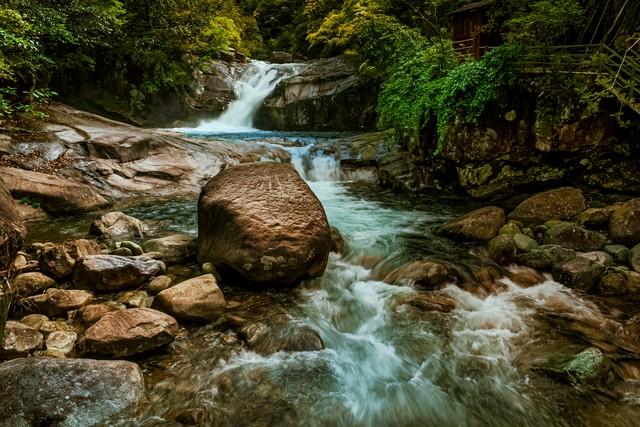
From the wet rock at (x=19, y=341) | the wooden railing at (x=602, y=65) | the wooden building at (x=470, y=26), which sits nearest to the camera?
the wet rock at (x=19, y=341)

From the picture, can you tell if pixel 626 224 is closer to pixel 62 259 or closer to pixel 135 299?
pixel 135 299

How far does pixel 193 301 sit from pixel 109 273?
3.80 ft

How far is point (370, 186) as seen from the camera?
1052 centimetres

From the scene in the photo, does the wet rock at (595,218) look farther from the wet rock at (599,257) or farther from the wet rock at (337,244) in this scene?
the wet rock at (337,244)

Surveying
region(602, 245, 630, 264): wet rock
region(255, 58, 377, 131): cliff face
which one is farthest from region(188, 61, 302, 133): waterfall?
region(602, 245, 630, 264): wet rock

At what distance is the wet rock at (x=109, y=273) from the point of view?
4176 millimetres

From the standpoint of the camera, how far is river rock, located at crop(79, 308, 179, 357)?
3.16 metres

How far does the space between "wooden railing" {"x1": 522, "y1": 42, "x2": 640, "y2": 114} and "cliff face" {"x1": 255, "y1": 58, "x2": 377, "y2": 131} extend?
30.2 ft

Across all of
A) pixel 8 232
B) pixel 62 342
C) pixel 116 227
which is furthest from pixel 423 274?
pixel 116 227

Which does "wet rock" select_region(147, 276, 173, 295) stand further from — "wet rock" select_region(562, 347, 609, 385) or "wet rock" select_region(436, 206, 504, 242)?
"wet rock" select_region(436, 206, 504, 242)

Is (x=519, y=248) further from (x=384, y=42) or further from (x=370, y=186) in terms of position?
(x=384, y=42)

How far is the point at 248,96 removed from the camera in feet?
60.4

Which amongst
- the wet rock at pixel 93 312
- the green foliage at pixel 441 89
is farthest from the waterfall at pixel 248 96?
the wet rock at pixel 93 312

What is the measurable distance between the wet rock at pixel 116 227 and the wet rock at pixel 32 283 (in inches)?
63.1
